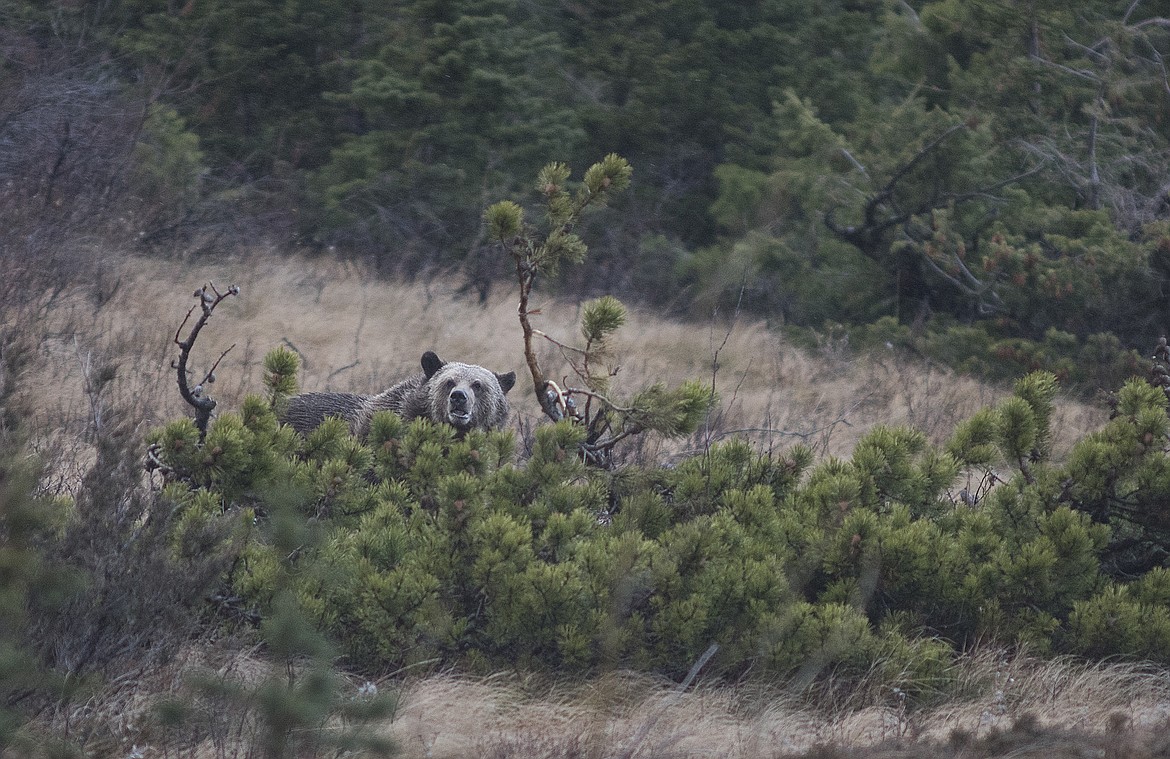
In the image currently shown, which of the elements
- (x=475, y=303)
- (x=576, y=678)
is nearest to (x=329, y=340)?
(x=475, y=303)

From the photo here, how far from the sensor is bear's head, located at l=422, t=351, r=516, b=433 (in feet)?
21.4

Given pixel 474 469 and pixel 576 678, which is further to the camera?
pixel 474 469

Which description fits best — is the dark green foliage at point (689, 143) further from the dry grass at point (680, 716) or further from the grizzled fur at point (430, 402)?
A: the dry grass at point (680, 716)

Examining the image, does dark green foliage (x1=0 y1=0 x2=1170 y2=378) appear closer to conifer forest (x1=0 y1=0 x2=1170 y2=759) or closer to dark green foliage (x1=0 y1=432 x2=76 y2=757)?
conifer forest (x1=0 y1=0 x2=1170 y2=759)

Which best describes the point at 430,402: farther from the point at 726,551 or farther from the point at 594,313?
the point at 726,551

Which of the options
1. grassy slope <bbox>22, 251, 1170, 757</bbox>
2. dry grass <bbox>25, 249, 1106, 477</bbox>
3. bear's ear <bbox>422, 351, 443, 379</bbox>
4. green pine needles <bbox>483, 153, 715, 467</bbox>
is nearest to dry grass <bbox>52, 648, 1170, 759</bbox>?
grassy slope <bbox>22, 251, 1170, 757</bbox>

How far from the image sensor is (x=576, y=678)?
15.5 ft

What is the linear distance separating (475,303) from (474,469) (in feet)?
30.4

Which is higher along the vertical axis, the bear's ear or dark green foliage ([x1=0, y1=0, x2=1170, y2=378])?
the bear's ear

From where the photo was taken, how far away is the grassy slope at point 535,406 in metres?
4.18

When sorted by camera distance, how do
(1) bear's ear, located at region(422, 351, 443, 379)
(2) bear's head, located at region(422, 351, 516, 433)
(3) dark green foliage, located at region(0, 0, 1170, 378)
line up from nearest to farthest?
(2) bear's head, located at region(422, 351, 516, 433)
(1) bear's ear, located at region(422, 351, 443, 379)
(3) dark green foliage, located at region(0, 0, 1170, 378)

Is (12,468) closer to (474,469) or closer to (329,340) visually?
(474,469)

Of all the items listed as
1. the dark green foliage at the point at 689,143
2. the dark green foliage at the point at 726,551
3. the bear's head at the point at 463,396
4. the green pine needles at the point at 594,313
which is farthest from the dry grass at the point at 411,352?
the dark green foliage at the point at 726,551

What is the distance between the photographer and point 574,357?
26.0 feet
